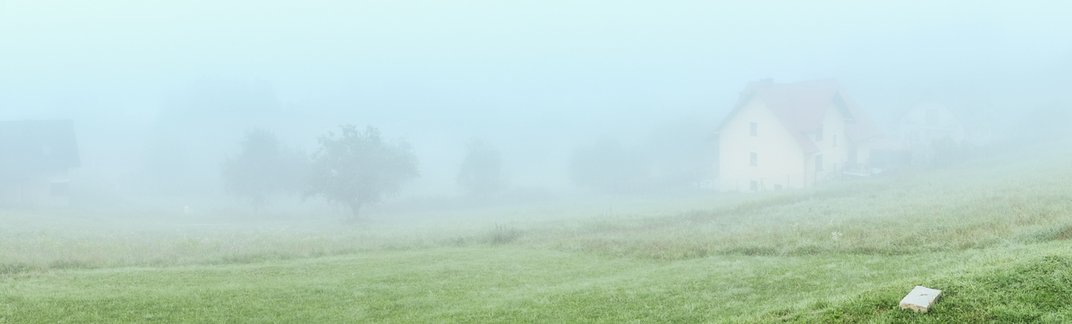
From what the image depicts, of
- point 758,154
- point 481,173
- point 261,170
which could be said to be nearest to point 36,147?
point 261,170

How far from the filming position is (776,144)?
6294cm

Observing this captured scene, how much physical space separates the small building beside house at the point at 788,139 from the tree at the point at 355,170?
88.2 feet

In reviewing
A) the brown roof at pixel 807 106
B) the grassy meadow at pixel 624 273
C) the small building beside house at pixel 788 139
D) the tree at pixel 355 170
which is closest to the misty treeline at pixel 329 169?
the tree at pixel 355 170

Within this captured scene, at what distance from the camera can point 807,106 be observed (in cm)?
6481

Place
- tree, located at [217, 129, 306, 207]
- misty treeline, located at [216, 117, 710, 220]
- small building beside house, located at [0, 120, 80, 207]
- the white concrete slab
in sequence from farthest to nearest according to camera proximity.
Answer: tree, located at [217, 129, 306, 207] < small building beside house, located at [0, 120, 80, 207] < misty treeline, located at [216, 117, 710, 220] < the white concrete slab

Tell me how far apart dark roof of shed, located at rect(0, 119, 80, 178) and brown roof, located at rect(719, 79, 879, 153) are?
57.5m

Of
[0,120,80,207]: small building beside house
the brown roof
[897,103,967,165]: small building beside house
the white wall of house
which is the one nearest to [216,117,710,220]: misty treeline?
the white wall of house

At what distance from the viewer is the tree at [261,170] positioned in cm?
6700

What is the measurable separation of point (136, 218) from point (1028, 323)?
58.8 meters

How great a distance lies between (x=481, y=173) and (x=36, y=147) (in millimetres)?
38928

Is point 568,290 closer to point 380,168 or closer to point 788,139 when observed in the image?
point 380,168

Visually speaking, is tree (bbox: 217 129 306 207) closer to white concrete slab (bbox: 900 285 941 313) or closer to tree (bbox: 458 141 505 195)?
tree (bbox: 458 141 505 195)

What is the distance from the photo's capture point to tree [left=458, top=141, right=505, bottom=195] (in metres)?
75.1

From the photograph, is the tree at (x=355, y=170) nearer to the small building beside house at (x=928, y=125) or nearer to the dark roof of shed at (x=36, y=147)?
the dark roof of shed at (x=36, y=147)
